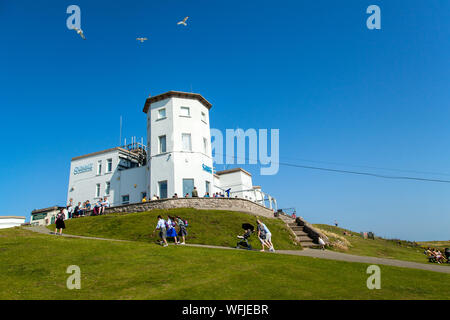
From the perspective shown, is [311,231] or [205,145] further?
[205,145]

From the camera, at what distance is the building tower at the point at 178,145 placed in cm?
3375

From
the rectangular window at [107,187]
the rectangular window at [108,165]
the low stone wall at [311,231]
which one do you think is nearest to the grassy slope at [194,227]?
the low stone wall at [311,231]

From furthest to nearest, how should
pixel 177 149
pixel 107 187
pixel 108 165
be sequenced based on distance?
pixel 108 165 < pixel 107 187 < pixel 177 149

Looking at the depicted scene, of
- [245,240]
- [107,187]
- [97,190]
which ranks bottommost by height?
[245,240]

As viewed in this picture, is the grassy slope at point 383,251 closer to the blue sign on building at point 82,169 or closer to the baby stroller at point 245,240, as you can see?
the baby stroller at point 245,240

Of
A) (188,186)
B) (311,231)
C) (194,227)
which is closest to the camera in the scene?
(194,227)

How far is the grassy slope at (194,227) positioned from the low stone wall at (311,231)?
219 centimetres

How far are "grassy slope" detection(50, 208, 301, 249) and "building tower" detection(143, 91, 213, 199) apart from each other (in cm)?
642

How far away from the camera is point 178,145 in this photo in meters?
34.6

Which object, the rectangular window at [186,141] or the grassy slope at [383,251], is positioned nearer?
the grassy slope at [383,251]

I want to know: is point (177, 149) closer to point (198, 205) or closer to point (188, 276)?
point (198, 205)

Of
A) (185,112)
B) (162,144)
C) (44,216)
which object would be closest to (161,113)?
(185,112)

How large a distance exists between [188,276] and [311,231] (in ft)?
60.5
